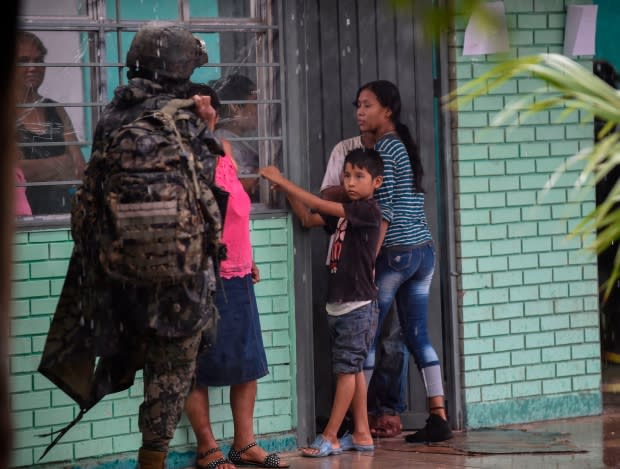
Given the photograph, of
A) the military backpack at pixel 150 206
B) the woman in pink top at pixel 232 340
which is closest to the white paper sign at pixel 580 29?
the woman in pink top at pixel 232 340

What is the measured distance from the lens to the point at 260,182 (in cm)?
693

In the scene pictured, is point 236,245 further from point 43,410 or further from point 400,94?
point 400,94

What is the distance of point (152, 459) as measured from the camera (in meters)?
5.32

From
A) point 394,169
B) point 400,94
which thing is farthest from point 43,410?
point 400,94

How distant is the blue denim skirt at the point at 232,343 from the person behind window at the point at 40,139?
0.95 meters

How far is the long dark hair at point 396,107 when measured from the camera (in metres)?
7.02

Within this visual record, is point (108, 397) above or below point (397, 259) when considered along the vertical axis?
below

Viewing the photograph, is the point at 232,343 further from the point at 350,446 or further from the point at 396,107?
the point at 396,107

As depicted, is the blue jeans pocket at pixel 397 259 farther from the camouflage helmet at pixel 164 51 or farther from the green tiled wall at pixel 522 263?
the camouflage helmet at pixel 164 51

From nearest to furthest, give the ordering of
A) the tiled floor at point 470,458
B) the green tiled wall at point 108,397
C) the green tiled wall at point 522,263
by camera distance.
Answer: the green tiled wall at point 108,397
the tiled floor at point 470,458
the green tiled wall at point 522,263

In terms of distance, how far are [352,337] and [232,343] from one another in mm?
819

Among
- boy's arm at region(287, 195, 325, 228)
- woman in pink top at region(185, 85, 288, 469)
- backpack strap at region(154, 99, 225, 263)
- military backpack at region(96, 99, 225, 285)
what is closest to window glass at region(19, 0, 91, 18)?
woman in pink top at region(185, 85, 288, 469)

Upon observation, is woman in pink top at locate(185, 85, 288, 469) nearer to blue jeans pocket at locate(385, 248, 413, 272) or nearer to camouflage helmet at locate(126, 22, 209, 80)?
camouflage helmet at locate(126, 22, 209, 80)

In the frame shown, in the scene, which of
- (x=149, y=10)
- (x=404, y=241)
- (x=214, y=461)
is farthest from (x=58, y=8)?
(x=214, y=461)
